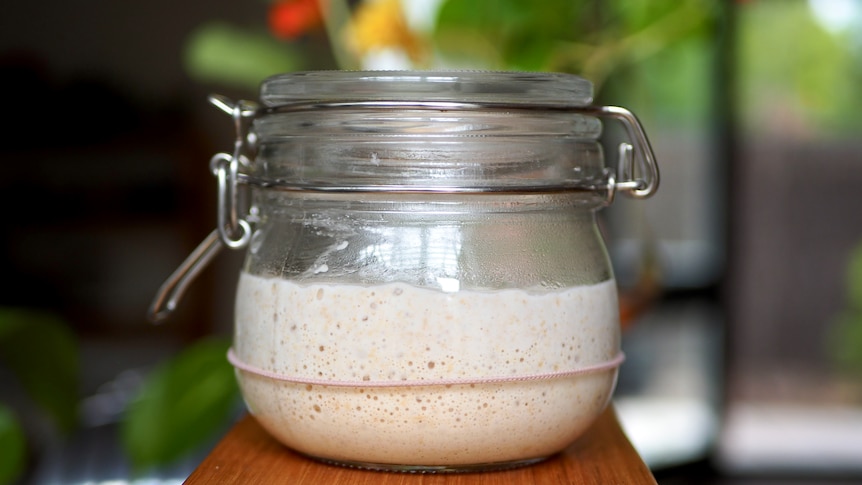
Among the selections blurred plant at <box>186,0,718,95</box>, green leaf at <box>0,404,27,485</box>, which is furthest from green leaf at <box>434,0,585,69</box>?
green leaf at <box>0,404,27,485</box>

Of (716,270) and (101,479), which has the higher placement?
(716,270)

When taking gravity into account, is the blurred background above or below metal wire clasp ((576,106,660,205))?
below

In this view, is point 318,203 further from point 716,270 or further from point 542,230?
point 716,270

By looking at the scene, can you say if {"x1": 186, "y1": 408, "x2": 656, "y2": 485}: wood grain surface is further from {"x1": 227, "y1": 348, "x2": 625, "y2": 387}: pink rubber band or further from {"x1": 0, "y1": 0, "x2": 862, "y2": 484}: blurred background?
{"x1": 0, "y1": 0, "x2": 862, "y2": 484}: blurred background

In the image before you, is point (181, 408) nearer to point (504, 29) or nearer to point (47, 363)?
point (47, 363)

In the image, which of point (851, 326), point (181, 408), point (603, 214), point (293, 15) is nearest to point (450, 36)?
point (293, 15)

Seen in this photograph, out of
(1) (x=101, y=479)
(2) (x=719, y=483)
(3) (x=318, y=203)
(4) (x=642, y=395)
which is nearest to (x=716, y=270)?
(4) (x=642, y=395)

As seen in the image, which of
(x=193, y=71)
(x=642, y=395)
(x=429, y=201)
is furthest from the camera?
(x=642, y=395)
